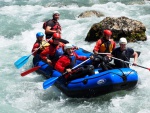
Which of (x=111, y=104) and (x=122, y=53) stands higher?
(x=122, y=53)

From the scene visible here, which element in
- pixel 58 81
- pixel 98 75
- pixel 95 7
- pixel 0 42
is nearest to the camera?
pixel 98 75

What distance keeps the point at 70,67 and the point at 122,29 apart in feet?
13.0

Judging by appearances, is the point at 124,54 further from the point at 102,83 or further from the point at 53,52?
the point at 53,52

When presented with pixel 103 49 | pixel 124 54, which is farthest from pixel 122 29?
pixel 124 54

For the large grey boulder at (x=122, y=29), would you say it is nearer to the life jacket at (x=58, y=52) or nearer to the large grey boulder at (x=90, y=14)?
the life jacket at (x=58, y=52)

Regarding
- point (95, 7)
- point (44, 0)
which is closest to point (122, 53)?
point (95, 7)

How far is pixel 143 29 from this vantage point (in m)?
10.8

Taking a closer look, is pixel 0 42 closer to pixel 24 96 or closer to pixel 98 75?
pixel 24 96

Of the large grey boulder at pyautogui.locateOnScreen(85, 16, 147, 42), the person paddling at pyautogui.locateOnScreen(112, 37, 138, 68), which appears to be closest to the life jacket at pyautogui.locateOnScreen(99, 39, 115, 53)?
the person paddling at pyautogui.locateOnScreen(112, 37, 138, 68)

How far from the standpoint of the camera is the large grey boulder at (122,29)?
1070 cm

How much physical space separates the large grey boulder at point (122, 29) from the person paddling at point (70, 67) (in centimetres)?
366

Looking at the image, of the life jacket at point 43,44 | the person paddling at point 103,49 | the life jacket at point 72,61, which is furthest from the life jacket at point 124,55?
the life jacket at point 43,44

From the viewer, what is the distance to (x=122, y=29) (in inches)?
420

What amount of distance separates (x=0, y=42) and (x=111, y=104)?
638 centimetres
